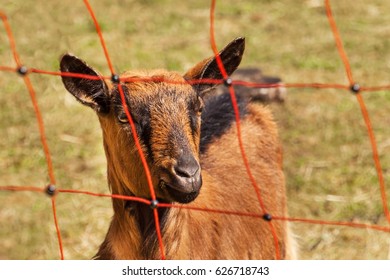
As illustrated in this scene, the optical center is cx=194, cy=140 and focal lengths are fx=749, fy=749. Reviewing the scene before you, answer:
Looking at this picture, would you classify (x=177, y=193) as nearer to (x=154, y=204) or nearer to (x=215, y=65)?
(x=154, y=204)

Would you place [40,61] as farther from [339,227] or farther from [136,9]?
[339,227]

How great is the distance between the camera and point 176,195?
144 inches

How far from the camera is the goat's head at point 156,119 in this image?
3.65 m

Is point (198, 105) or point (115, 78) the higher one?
point (115, 78)

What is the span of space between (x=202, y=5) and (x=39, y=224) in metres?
4.58

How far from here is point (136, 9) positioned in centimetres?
959

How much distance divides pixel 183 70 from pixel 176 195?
459 cm

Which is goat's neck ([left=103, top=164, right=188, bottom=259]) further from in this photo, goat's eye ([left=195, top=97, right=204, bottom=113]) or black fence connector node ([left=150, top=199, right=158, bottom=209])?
goat's eye ([left=195, top=97, right=204, bottom=113])

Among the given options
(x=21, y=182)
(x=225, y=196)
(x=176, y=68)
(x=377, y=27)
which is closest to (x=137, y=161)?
(x=225, y=196)

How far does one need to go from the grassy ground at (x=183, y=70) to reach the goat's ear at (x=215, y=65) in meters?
2.20

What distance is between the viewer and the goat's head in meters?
3.65

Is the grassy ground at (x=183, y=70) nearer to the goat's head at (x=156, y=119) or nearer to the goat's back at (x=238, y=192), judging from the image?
the goat's back at (x=238, y=192)

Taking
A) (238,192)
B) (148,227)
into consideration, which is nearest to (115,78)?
(148,227)

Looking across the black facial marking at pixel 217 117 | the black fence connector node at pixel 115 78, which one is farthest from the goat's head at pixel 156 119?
the black facial marking at pixel 217 117
